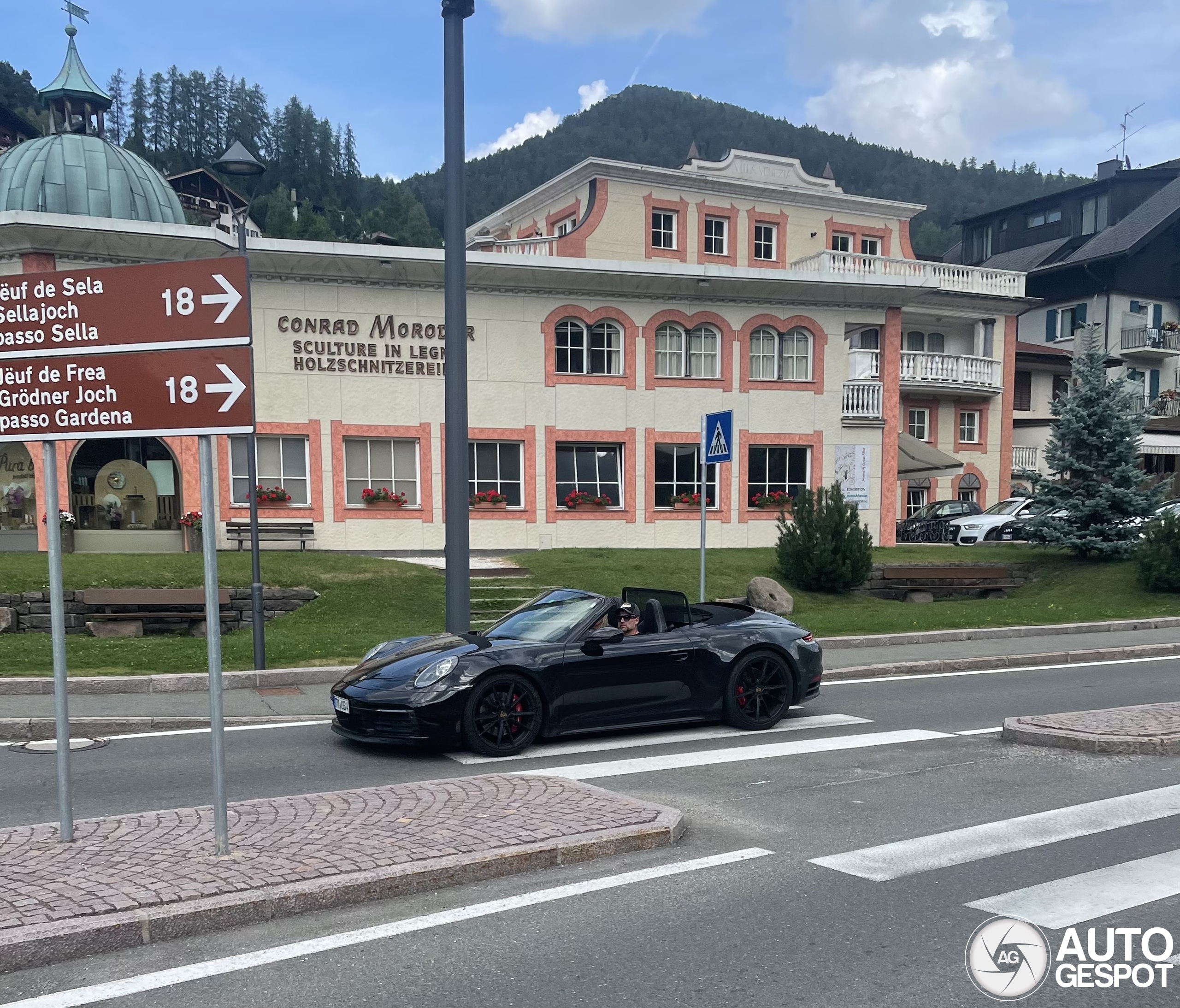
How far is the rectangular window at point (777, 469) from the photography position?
26.4 m

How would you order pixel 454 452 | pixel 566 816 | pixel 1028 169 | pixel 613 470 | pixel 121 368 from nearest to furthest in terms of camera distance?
pixel 121 368 < pixel 566 816 < pixel 454 452 < pixel 613 470 < pixel 1028 169

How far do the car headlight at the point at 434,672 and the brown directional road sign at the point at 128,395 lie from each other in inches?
129

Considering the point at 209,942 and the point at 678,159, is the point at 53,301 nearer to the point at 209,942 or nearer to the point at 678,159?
the point at 209,942

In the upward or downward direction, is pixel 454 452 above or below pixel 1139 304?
below

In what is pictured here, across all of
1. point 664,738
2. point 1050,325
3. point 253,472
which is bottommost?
point 664,738

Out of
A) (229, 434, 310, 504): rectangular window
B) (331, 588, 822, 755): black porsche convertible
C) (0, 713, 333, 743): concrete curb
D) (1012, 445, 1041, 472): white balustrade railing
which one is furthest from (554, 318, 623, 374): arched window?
(1012, 445, 1041, 472): white balustrade railing

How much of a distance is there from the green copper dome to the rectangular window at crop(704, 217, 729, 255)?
58.4ft

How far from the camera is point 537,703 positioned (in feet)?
27.2

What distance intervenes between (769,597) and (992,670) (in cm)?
539

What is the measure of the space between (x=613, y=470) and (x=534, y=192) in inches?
672

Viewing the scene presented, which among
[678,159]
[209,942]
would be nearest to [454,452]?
[209,942]

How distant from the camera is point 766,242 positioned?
37.5 m

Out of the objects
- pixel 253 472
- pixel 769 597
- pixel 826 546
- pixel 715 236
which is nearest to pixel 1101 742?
pixel 253 472

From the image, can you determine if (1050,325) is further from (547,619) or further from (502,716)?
(502,716)
